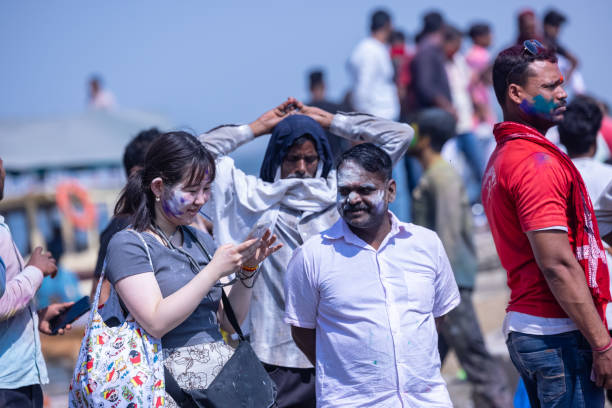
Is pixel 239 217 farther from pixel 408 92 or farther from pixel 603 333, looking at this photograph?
pixel 408 92

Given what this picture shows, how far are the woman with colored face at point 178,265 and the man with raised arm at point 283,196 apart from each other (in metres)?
0.47

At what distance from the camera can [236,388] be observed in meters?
2.87

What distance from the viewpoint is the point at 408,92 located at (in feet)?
28.0

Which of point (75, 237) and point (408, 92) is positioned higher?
point (408, 92)

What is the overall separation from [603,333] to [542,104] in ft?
3.46

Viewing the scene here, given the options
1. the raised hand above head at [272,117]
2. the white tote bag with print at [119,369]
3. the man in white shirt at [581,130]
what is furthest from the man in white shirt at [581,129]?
the white tote bag with print at [119,369]

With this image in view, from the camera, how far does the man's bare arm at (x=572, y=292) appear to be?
2.93 m

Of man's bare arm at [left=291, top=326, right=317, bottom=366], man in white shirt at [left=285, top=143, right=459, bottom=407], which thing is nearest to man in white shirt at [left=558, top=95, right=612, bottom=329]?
man in white shirt at [left=285, top=143, right=459, bottom=407]

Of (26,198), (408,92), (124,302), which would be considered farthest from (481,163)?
(26,198)

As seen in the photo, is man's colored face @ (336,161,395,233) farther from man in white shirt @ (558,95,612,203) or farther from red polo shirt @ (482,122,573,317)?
man in white shirt @ (558,95,612,203)

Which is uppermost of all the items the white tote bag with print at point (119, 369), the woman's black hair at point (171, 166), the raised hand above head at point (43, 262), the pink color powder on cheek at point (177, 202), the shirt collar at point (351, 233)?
the woman's black hair at point (171, 166)

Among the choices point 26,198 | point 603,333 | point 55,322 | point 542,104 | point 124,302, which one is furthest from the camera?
point 26,198

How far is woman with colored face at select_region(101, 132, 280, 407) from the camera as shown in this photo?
2750 mm

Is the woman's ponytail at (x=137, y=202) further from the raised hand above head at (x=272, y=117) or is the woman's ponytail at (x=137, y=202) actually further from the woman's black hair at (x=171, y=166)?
the raised hand above head at (x=272, y=117)
